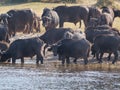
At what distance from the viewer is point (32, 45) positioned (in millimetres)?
28984

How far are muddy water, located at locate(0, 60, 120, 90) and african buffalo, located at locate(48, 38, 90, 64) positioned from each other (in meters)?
0.48

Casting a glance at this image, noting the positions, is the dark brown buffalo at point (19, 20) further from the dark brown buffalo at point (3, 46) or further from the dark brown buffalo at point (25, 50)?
the dark brown buffalo at point (25, 50)

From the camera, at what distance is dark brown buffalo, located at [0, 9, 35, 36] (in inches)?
1502

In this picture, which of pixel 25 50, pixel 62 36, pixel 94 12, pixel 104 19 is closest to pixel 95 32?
pixel 62 36

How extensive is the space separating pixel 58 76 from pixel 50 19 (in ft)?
44.0

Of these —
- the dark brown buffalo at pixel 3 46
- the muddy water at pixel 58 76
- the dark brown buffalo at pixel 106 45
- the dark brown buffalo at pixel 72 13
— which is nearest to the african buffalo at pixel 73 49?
the muddy water at pixel 58 76

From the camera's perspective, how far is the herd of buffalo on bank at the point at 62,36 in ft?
94.1

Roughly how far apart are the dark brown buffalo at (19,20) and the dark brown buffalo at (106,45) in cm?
936

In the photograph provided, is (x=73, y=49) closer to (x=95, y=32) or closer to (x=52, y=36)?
(x=52, y=36)

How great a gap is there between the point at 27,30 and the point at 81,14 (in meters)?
4.85

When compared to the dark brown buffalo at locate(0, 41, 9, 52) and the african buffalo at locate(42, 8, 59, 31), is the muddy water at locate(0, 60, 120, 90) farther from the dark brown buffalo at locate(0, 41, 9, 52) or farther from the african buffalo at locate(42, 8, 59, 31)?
the african buffalo at locate(42, 8, 59, 31)

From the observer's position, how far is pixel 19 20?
38.6 m

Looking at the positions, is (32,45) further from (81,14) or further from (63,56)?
(81,14)

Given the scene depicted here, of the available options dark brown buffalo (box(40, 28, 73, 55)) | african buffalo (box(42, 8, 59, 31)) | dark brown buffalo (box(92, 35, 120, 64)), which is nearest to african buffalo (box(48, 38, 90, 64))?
dark brown buffalo (box(92, 35, 120, 64))
